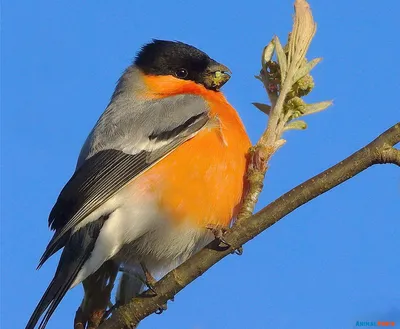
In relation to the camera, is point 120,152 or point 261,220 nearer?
point 261,220

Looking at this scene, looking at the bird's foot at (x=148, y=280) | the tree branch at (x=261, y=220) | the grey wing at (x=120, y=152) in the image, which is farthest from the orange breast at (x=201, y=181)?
the tree branch at (x=261, y=220)

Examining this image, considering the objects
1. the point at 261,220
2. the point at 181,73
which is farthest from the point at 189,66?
the point at 261,220

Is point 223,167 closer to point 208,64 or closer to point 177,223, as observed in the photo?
point 177,223

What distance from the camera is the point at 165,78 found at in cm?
571

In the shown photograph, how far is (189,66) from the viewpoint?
5.68m

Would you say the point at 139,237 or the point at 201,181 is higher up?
the point at 201,181

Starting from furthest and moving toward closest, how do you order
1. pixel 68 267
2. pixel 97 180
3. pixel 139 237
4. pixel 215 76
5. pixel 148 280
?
pixel 215 76
pixel 139 237
pixel 97 180
pixel 148 280
pixel 68 267

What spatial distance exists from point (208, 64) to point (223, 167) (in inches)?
57.3

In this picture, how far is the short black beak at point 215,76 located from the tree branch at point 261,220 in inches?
99.5

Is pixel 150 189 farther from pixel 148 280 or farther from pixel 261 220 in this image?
pixel 261 220

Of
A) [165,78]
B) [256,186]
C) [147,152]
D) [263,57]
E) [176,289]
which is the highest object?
[165,78]

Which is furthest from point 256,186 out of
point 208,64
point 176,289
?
point 208,64

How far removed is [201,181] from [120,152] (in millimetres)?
678

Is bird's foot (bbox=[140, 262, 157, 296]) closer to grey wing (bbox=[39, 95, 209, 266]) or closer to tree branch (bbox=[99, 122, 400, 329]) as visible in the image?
tree branch (bbox=[99, 122, 400, 329])
